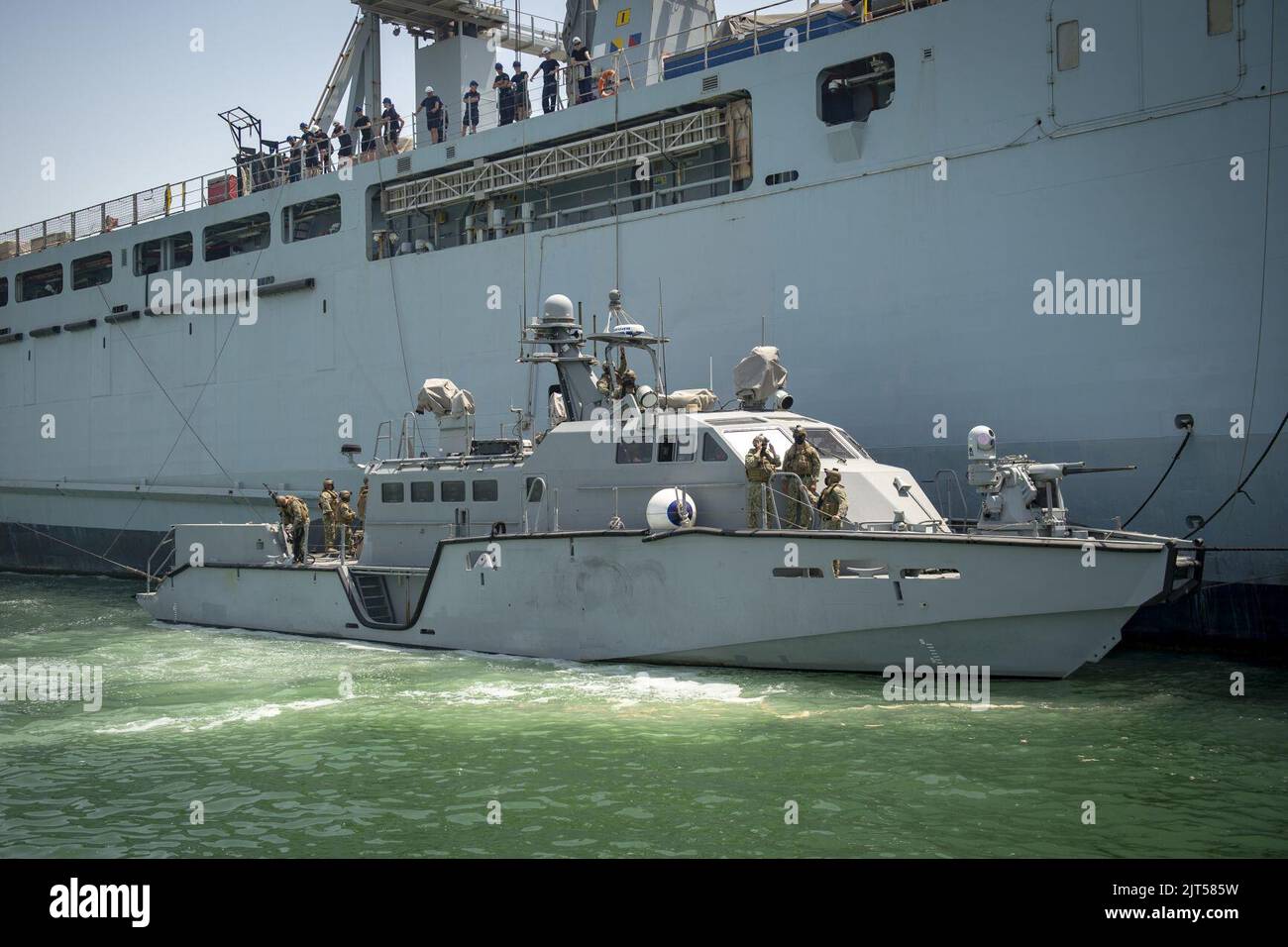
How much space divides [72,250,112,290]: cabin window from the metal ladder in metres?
16.7

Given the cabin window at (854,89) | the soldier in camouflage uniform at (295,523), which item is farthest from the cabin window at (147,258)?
the cabin window at (854,89)

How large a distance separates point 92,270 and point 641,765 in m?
25.9

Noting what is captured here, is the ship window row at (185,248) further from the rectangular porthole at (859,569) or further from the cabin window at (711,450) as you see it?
the rectangular porthole at (859,569)

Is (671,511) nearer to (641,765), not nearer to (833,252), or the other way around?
(641,765)

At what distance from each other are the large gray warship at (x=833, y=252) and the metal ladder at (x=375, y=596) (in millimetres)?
4803

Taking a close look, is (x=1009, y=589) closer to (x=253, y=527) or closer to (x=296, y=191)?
(x=253, y=527)

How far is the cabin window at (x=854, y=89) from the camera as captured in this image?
16656 mm

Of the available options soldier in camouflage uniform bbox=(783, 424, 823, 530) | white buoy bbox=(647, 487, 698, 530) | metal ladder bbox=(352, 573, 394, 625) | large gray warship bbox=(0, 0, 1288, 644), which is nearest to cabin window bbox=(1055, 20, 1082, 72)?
large gray warship bbox=(0, 0, 1288, 644)

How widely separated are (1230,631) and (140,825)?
11153 millimetres

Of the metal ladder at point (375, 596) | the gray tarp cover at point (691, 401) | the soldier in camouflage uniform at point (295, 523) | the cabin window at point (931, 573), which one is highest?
the gray tarp cover at point (691, 401)

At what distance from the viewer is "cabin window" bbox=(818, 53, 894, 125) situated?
16.7 m

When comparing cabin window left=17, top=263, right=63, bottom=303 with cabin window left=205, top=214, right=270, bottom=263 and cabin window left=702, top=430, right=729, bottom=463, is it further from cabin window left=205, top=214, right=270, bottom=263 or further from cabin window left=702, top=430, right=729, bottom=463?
cabin window left=702, top=430, right=729, bottom=463

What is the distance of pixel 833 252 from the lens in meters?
16.5

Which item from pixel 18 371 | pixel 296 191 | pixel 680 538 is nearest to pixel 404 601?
pixel 680 538
